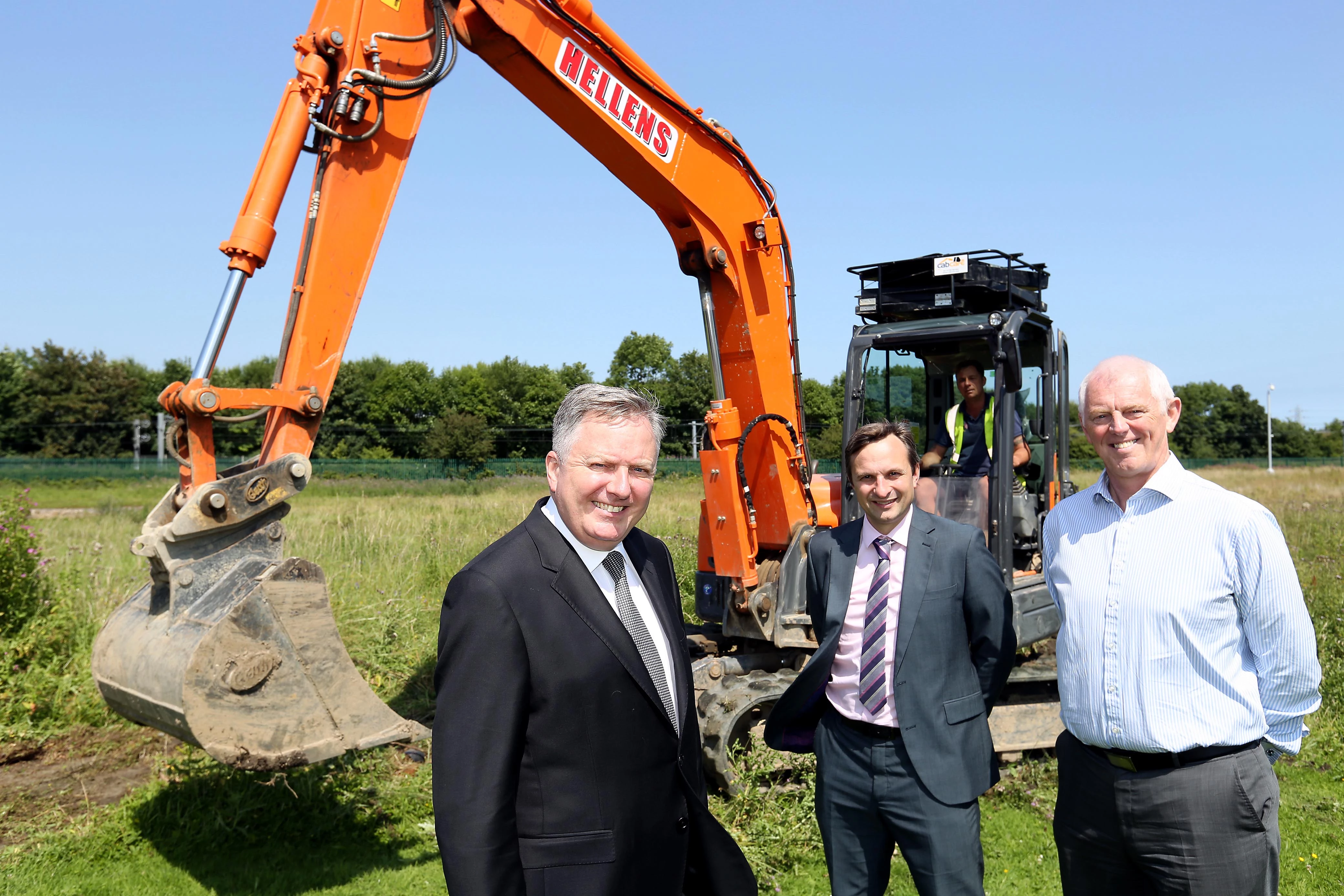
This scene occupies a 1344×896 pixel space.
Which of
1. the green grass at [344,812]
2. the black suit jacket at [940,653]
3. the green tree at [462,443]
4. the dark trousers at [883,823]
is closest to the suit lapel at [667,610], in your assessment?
the black suit jacket at [940,653]

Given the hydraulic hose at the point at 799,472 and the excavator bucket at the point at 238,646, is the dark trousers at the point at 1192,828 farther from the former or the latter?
the hydraulic hose at the point at 799,472

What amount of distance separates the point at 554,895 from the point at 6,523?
25.2 feet

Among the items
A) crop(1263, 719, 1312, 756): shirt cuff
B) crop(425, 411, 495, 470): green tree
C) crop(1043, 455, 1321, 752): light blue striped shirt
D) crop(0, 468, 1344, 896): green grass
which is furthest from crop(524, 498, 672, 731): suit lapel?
crop(425, 411, 495, 470): green tree

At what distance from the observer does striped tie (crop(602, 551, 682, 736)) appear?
2.21 meters

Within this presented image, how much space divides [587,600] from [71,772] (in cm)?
585

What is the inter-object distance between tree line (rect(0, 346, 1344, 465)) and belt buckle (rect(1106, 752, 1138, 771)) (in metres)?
31.3

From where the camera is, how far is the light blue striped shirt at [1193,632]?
2531 millimetres

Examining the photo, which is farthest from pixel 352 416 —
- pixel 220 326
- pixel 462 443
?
pixel 220 326

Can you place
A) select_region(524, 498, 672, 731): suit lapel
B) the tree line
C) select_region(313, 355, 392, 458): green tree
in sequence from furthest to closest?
select_region(313, 355, 392, 458): green tree
the tree line
select_region(524, 498, 672, 731): suit lapel

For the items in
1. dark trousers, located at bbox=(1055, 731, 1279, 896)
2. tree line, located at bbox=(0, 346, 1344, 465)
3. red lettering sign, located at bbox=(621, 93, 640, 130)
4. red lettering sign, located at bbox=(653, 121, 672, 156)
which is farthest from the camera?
tree line, located at bbox=(0, 346, 1344, 465)

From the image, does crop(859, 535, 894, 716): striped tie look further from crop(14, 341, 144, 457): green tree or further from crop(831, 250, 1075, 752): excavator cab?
crop(14, 341, 144, 457): green tree

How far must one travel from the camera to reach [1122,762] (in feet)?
8.77

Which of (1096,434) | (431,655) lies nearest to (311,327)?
(1096,434)

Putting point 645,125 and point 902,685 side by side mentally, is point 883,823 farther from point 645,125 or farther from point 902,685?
point 645,125
